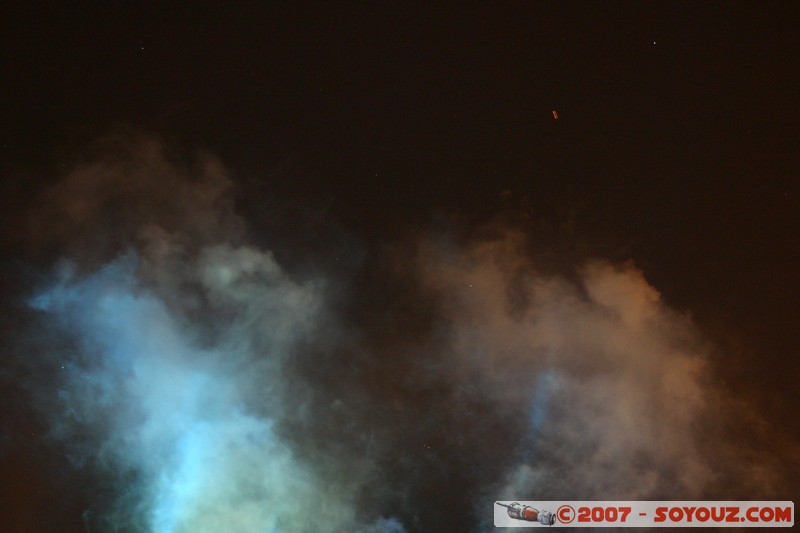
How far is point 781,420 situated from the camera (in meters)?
6.27

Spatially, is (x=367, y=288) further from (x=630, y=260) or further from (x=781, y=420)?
(x=781, y=420)

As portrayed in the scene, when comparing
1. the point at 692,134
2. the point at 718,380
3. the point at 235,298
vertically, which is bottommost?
the point at 718,380

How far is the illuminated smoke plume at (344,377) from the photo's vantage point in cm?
622

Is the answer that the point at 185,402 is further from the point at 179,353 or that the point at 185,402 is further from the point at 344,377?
the point at 344,377

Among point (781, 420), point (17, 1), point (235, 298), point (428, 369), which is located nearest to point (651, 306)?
point (781, 420)

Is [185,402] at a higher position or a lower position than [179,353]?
lower

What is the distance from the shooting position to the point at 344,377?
6.31 metres

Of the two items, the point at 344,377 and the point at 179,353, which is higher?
the point at 179,353

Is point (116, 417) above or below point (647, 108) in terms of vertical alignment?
below

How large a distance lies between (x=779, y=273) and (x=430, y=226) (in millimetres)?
3745

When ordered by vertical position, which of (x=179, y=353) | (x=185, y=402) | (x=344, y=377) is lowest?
(x=185, y=402)

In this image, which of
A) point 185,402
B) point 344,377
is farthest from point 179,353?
point 344,377

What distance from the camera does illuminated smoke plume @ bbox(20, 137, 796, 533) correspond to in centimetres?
622

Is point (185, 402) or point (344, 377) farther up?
point (344, 377)
